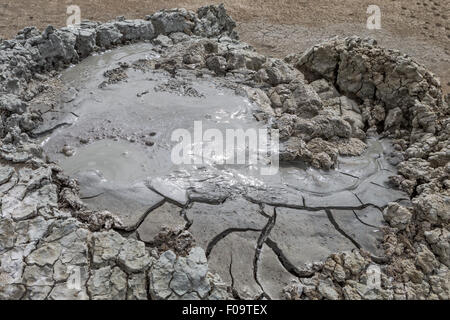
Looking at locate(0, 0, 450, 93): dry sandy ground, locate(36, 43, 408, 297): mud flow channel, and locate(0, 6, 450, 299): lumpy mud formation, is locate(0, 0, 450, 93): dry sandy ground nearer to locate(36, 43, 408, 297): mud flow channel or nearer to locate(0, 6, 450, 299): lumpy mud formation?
locate(0, 6, 450, 299): lumpy mud formation

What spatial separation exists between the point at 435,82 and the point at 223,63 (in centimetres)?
214

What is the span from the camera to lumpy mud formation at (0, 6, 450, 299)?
81.7 inches

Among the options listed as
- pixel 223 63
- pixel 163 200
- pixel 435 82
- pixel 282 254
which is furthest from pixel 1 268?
pixel 435 82

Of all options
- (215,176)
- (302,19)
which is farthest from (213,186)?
(302,19)

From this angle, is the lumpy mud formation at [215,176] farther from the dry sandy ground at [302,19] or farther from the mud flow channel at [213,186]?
the dry sandy ground at [302,19]

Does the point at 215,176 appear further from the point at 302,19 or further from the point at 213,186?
the point at 302,19

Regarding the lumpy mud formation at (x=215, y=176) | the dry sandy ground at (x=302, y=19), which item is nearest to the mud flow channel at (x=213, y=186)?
the lumpy mud formation at (x=215, y=176)

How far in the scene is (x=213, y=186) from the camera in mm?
2674

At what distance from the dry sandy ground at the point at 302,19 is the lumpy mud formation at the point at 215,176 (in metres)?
2.17

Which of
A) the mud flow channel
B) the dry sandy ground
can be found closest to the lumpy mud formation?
the mud flow channel

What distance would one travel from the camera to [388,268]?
88.9 inches

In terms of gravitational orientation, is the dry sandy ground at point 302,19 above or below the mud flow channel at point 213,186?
above

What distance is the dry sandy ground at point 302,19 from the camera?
615cm

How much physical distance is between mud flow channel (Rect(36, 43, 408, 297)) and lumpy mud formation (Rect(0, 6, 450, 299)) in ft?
0.04
